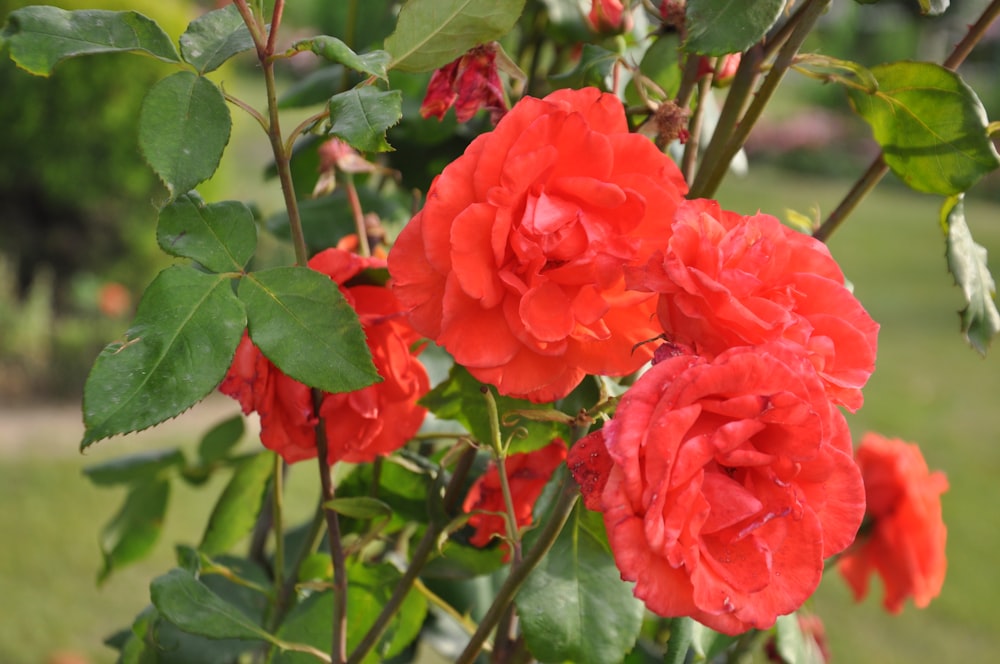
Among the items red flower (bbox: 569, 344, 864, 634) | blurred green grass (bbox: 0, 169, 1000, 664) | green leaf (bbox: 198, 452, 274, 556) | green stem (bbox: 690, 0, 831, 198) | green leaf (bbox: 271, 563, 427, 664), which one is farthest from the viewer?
blurred green grass (bbox: 0, 169, 1000, 664)

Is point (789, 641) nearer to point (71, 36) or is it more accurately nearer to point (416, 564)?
point (416, 564)

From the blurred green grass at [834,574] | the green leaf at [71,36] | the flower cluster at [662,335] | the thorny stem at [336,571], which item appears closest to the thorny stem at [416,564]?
the thorny stem at [336,571]

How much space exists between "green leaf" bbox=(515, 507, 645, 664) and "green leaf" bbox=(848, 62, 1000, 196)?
230mm

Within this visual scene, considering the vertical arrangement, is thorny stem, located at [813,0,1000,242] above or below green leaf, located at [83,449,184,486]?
above

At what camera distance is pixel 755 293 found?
0.38 m

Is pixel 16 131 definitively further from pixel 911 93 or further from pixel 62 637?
pixel 911 93

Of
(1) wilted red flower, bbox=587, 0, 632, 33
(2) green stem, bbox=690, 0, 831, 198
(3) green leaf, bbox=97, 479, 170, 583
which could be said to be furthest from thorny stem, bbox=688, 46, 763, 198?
(3) green leaf, bbox=97, 479, 170, 583

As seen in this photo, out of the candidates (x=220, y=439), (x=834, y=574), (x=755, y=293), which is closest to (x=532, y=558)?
(x=755, y=293)

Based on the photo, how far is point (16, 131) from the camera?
3.59 m

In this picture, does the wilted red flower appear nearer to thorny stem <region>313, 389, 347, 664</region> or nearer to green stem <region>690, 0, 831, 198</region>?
green stem <region>690, 0, 831, 198</region>

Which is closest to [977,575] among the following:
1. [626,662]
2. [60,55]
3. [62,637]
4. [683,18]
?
[62,637]

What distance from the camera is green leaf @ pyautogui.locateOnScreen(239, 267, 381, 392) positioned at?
1.30 feet

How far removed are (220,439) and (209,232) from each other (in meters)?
0.43

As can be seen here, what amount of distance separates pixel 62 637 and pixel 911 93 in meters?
2.18
